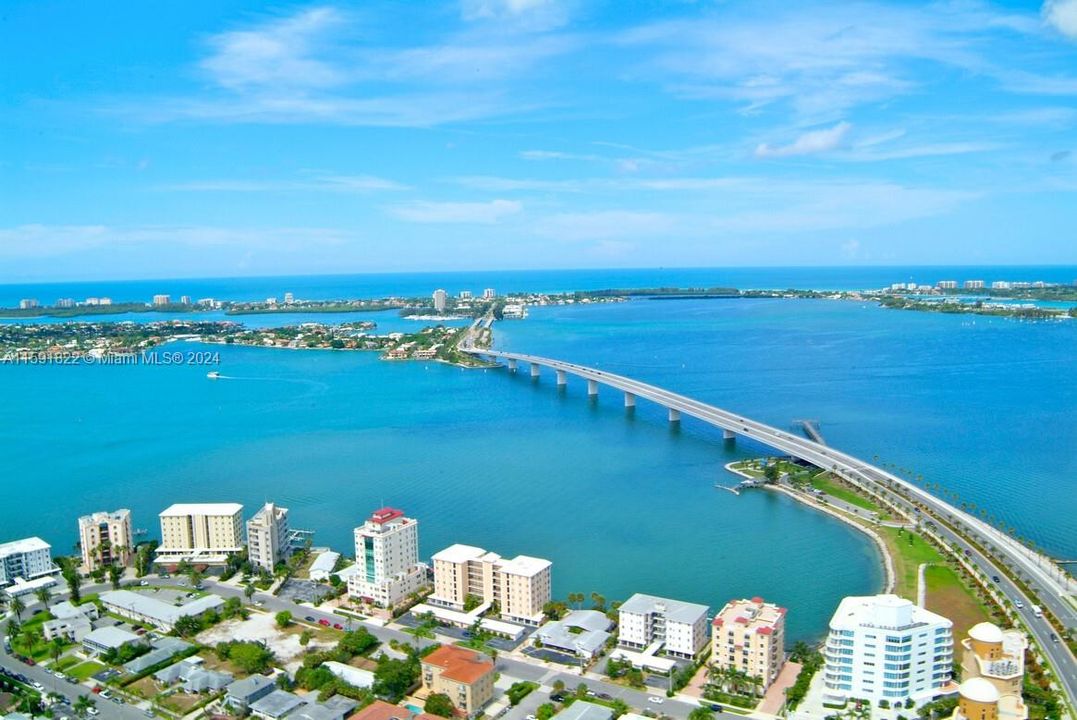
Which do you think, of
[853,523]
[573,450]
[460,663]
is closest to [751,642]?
[460,663]

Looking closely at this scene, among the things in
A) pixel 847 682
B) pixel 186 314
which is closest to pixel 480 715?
pixel 847 682

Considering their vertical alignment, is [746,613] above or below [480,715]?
above

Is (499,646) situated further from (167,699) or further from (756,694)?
(167,699)

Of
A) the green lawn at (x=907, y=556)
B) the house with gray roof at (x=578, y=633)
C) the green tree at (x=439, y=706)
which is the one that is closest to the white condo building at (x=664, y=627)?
the house with gray roof at (x=578, y=633)

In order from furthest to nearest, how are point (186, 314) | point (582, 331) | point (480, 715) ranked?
point (186, 314)
point (582, 331)
point (480, 715)

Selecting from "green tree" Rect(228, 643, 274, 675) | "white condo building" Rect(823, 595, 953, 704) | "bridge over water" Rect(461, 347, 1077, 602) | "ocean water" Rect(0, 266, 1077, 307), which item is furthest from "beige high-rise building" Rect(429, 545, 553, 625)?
"ocean water" Rect(0, 266, 1077, 307)

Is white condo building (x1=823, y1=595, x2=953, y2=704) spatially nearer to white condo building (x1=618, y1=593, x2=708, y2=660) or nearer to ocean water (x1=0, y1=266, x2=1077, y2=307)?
white condo building (x1=618, y1=593, x2=708, y2=660)
